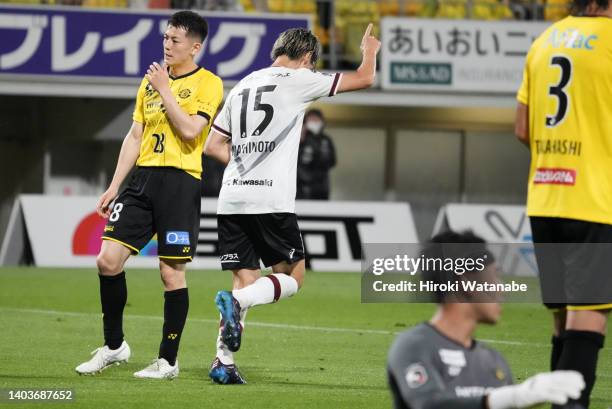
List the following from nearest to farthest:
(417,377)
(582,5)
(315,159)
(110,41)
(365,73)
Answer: (417,377) < (582,5) < (365,73) < (110,41) < (315,159)

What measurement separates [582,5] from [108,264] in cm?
345

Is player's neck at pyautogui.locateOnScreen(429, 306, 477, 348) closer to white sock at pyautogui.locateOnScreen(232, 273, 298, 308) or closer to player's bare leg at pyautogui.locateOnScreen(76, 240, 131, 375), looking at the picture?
white sock at pyautogui.locateOnScreen(232, 273, 298, 308)

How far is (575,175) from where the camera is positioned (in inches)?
225

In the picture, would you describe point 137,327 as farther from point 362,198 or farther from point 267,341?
point 362,198

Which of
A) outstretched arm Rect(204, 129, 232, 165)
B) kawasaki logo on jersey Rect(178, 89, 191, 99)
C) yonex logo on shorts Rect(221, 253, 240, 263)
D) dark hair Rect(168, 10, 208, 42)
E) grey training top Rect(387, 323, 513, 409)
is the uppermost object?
dark hair Rect(168, 10, 208, 42)

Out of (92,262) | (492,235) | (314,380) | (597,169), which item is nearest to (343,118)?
(492,235)

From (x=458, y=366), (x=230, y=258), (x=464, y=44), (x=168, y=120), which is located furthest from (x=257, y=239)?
(x=464, y=44)

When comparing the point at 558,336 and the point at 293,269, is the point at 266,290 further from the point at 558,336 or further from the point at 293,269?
the point at 558,336

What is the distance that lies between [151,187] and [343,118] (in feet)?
53.4

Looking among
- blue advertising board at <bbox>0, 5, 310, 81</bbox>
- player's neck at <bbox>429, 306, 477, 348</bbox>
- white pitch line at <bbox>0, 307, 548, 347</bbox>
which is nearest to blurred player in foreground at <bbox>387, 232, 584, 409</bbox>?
player's neck at <bbox>429, 306, 477, 348</bbox>

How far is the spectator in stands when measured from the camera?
66.1ft

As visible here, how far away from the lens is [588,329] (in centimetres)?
557

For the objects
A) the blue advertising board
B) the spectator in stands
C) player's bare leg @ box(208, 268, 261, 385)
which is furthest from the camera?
the spectator in stands

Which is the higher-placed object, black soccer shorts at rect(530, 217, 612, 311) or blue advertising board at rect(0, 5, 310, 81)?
black soccer shorts at rect(530, 217, 612, 311)
